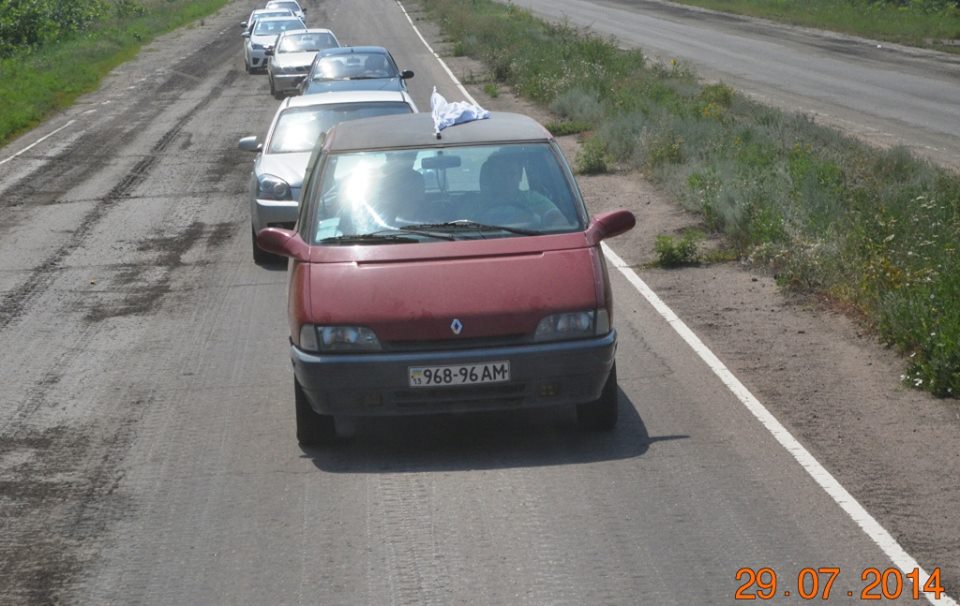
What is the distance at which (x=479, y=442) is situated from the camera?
7883mm

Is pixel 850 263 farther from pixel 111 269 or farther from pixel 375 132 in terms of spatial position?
pixel 111 269

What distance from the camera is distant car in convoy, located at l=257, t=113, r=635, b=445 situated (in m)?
7.36

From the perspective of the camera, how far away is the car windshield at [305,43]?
32056mm

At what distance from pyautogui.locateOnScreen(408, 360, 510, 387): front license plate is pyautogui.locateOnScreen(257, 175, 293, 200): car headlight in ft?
21.2

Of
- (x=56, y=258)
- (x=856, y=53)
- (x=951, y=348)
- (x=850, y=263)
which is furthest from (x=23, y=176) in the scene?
(x=856, y=53)

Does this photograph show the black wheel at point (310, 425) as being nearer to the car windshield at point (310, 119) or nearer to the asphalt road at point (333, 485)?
the asphalt road at point (333, 485)

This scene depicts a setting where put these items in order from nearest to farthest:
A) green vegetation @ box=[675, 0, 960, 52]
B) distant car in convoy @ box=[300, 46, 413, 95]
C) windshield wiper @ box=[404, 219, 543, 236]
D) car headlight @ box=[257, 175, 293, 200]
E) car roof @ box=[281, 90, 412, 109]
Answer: windshield wiper @ box=[404, 219, 543, 236], car headlight @ box=[257, 175, 293, 200], car roof @ box=[281, 90, 412, 109], distant car in convoy @ box=[300, 46, 413, 95], green vegetation @ box=[675, 0, 960, 52]

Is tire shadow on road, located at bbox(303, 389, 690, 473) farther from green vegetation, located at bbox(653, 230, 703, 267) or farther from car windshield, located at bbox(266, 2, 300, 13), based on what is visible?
car windshield, located at bbox(266, 2, 300, 13)

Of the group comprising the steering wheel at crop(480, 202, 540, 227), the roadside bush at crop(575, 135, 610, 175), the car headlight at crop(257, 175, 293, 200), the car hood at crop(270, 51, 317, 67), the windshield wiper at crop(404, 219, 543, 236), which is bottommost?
the car hood at crop(270, 51, 317, 67)

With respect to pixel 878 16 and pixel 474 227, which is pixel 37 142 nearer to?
pixel 474 227

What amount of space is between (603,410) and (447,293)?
3.95 feet

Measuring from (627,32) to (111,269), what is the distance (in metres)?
37.0

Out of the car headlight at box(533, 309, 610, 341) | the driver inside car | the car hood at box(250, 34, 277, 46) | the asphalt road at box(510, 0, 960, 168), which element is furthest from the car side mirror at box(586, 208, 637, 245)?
the car hood at box(250, 34, 277, 46)

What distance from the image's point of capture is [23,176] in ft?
68.9
